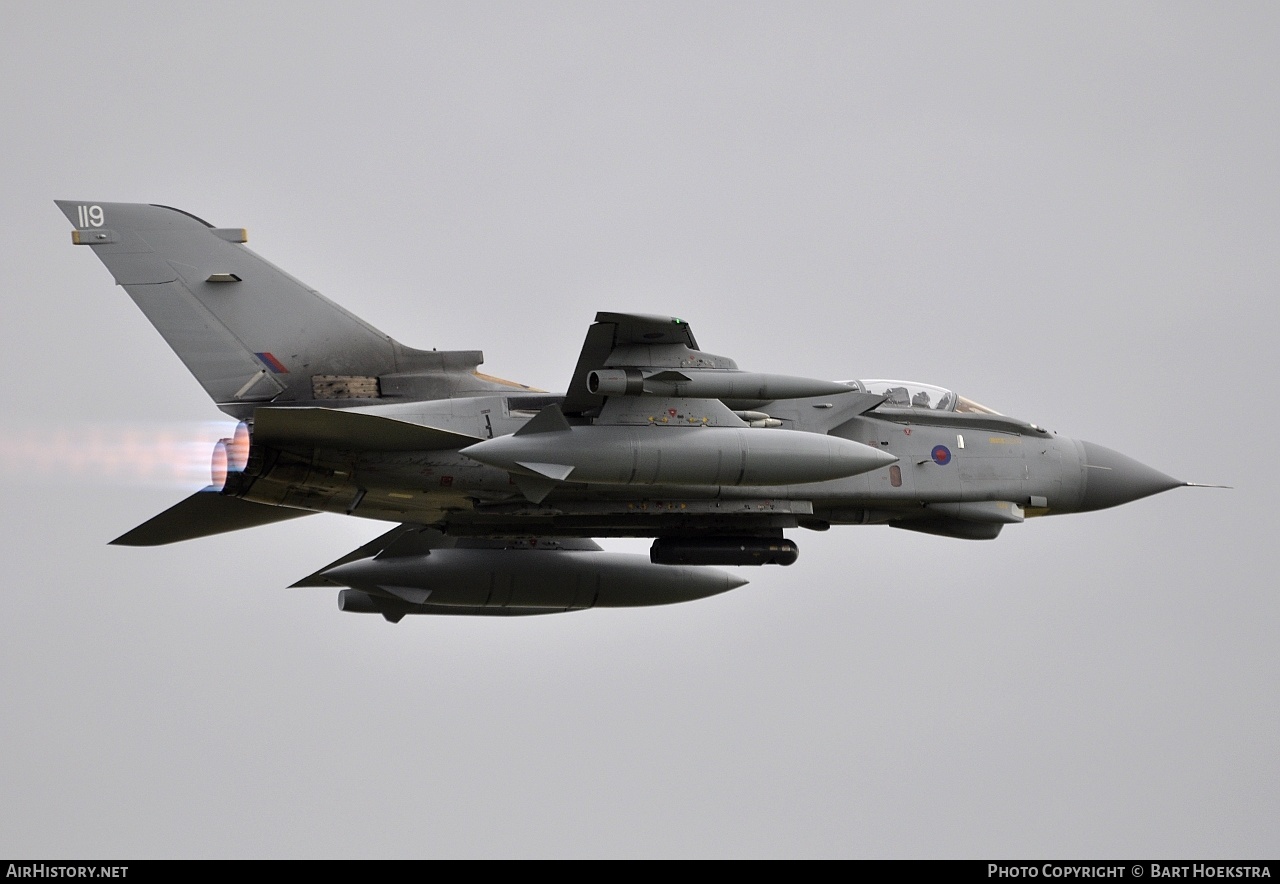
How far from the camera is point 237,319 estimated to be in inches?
739

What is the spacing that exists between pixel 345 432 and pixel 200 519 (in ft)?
12.1

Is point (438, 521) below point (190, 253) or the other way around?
below

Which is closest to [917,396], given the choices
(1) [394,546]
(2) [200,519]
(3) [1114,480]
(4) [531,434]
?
(3) [1114,480]

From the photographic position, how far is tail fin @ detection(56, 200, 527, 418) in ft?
61.1

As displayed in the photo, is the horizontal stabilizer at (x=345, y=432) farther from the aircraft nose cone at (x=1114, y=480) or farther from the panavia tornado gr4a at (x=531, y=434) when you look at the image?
the aircraft nose cone at (x=1114, y=480)

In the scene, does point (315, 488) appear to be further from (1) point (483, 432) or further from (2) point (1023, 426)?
(2) point (1023, 426)

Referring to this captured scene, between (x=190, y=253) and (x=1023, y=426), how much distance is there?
10267 millimetres

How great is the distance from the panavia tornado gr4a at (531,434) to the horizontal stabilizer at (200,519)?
0.03m

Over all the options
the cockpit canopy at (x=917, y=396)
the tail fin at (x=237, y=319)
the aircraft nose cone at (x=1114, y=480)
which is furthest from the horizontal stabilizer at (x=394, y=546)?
the aircraft nose cone at (x=1114, y=480)

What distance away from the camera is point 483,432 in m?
18.9

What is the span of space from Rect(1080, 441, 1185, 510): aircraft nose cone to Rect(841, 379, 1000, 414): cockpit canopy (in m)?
1.71

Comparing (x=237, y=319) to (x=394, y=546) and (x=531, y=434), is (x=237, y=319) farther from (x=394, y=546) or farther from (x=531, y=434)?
(x=394, y=546)

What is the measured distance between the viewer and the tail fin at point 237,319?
61.1 feet

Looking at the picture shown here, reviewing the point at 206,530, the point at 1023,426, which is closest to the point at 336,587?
the point at 206,530
